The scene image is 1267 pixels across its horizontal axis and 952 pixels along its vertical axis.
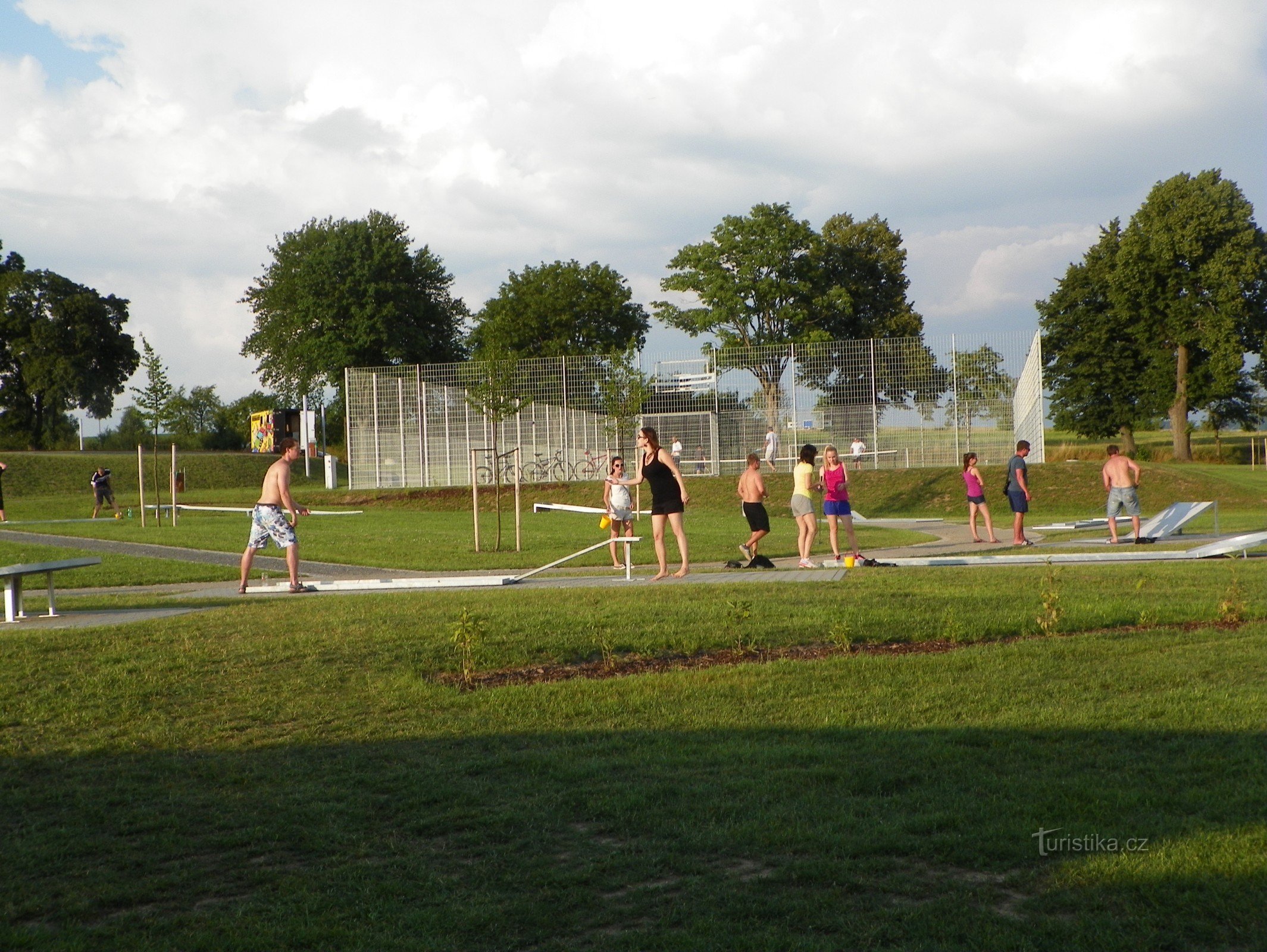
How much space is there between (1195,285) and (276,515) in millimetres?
53947

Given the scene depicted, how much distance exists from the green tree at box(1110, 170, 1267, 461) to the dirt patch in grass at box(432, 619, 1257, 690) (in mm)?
51175

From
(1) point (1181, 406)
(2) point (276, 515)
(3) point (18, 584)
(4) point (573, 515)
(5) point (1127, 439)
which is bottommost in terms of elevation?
(4) point (573, 515)

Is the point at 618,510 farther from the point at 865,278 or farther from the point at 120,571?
the point at 865,278

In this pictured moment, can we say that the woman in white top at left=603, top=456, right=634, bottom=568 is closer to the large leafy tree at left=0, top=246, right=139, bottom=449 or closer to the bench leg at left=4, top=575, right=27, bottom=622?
the bench leg at left=4, top=575, right=27, bottom=622

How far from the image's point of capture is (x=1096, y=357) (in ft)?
201

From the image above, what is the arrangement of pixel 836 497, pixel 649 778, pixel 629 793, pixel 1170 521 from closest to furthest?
pixel 629 793 → pixel 649 778 → pixel 836 497 → pixel 1170 521

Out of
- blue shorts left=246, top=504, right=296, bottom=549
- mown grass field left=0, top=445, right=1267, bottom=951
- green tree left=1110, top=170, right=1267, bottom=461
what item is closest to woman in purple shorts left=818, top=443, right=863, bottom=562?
mown grass field left=0, top=445, right=1267, bottom=951

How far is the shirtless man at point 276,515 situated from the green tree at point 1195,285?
170 feet

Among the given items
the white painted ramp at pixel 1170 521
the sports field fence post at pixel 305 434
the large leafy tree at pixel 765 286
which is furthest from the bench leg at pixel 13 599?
the large leafy tree at pixel 765 286

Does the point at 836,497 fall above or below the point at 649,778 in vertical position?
above

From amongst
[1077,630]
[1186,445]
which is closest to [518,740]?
[1077,630]

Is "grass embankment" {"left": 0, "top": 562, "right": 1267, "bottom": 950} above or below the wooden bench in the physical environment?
below

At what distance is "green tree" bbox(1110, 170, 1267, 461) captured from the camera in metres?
54.5

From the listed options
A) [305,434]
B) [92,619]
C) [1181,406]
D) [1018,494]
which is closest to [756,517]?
[1018,494]
